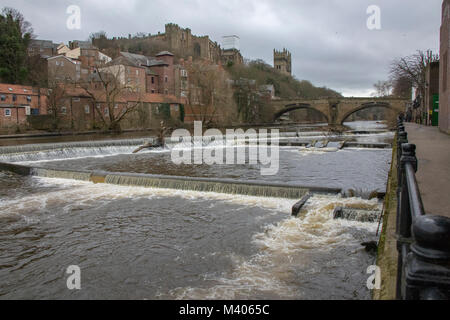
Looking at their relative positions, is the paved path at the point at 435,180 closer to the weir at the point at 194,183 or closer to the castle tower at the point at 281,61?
the weir at the point at 194,183

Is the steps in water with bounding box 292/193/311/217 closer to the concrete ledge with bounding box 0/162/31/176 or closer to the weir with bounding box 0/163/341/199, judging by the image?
the weir with bounding box 0/163/341/199

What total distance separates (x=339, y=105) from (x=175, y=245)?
221ft

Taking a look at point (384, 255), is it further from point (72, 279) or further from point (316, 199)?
point (316, 199)

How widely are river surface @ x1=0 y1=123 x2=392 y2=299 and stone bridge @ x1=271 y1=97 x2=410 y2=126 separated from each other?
56.3 metres

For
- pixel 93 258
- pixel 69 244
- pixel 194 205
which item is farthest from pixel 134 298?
pixel 194 205

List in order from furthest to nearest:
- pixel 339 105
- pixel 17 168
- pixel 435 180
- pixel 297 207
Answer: pixel 339 105, pixel 17 168, pixel 297 207, pixel 435 180

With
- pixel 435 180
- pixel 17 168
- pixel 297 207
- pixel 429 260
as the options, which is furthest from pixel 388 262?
pixel 17 168

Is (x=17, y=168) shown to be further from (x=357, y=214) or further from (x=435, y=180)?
(x=435, y=180)

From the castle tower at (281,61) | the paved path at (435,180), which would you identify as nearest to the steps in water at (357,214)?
the paved path at (435,180)

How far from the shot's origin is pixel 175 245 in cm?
738

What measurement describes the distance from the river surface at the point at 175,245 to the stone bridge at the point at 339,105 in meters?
56.3

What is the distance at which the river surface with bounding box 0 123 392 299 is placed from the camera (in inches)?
220

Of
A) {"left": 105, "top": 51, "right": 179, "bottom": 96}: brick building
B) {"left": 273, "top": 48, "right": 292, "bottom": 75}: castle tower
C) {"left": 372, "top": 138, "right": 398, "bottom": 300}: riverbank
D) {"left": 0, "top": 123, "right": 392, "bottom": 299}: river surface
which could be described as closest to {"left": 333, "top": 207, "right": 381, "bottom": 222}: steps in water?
{"left": 0, "top": 123, "right": 392, "bottom": 299}: river surface

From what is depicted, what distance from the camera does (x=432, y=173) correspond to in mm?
7527
